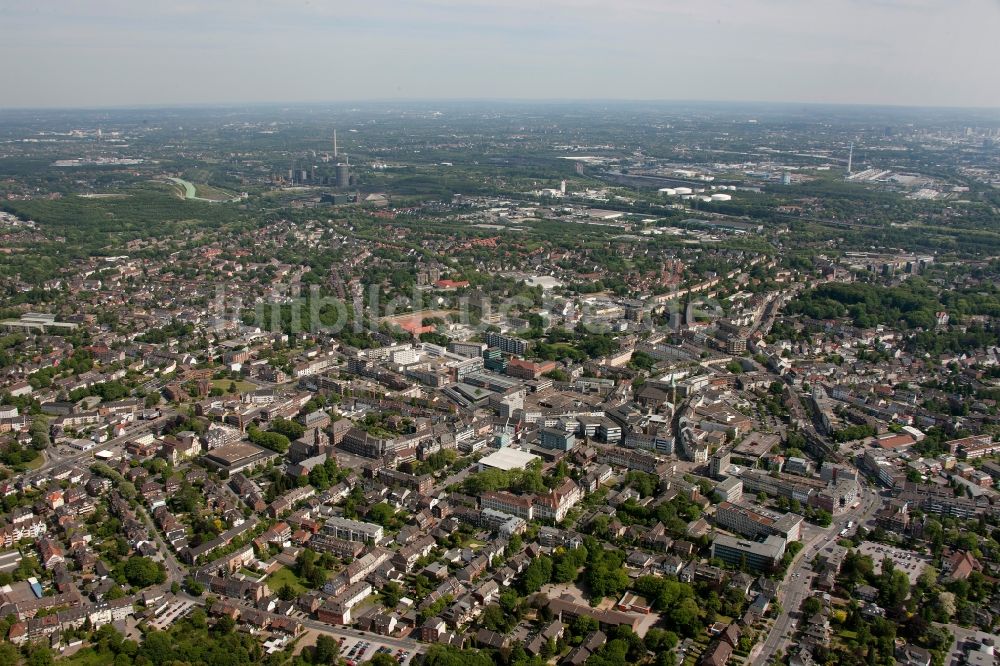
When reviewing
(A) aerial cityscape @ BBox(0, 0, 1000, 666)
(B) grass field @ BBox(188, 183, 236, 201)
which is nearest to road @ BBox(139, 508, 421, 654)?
(A) aerial cityscape @ BBox(0, 0, 1000, 666)

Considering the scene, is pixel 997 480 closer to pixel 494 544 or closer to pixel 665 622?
pixel 665 622

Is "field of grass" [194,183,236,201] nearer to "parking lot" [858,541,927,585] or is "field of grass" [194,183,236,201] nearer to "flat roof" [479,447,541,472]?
"flat roof" [479,447,541,472]

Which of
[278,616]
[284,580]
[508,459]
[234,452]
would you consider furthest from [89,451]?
[508,459]

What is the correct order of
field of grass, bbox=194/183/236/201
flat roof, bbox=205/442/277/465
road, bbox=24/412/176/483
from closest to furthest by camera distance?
road, bbox=24/412/176/483, flat roof, bbox=205/442/277/465, field of grass, bbox=194/183/236/201

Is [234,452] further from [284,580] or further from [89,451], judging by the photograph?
[284,580]

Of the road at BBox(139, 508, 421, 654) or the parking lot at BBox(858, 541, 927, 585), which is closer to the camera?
the road at BBox(139, 508, 421, 654)

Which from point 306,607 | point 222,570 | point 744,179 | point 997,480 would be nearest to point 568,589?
point 306,607
